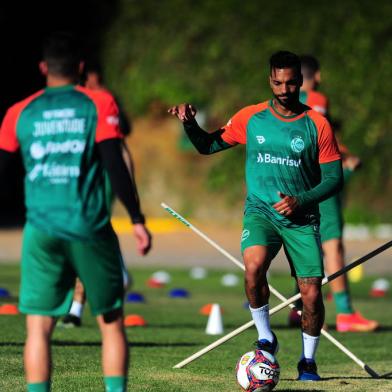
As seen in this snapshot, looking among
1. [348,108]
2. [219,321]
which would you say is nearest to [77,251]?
[219,321]

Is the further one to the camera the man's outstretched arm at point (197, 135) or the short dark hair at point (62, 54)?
the man's outstretched arm at point (197, 135)

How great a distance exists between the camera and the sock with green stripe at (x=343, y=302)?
32.9 ft

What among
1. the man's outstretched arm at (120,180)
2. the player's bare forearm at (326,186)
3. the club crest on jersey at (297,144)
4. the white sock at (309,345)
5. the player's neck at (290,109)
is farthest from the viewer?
the white sock at (309,345)

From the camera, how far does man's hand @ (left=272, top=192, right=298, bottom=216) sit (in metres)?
6.61

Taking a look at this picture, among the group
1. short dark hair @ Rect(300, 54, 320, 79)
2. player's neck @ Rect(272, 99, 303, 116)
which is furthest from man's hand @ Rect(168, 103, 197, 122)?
short dark hair @ Rect(300, 54, 320, 79)

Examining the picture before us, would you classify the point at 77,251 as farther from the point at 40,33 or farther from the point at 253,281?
the point at 40,33

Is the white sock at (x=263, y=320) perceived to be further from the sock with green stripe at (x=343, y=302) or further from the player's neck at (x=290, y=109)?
the sock with green stripe at (x=343, y=302)

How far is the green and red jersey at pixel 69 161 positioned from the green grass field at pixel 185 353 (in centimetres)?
156

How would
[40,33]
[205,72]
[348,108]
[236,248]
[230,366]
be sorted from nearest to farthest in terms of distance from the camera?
[230,366] < [236,248] < [348,108] < [205,72] < [40,33]

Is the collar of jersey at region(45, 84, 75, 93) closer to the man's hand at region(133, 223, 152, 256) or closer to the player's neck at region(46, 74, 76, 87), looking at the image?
the player's neck at region(46, 74, 76, 87)

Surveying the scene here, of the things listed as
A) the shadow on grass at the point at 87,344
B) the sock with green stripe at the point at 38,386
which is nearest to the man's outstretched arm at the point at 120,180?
the sock with green stripe at the point at 38,386

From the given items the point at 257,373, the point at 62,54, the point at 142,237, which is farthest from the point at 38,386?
Answer: the point at 257,373

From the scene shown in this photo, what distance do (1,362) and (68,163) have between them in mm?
2551

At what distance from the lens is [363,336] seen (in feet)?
31.7
